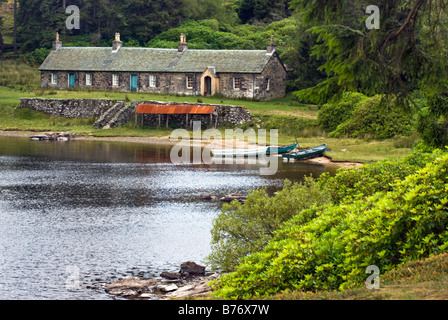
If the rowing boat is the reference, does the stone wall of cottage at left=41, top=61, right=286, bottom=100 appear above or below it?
above

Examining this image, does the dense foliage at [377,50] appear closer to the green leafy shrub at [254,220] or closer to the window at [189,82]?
the green leafy shrub at [254,220]

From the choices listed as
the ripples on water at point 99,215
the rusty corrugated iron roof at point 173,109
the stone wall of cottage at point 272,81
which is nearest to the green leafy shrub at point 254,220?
the ripples on water at point 99,215

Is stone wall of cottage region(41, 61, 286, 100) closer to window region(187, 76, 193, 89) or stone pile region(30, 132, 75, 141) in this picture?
window region(187, 76, 193, 89)

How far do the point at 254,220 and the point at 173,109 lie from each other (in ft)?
139

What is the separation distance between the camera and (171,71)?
66938mm

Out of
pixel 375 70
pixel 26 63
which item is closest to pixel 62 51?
pixel 26 63

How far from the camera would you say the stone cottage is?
213ft

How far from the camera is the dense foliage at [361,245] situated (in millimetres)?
10641

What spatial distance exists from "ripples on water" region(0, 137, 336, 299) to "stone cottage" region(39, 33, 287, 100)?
20000 millimetres

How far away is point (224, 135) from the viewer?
189 ft

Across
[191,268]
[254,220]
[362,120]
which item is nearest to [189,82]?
[362,120]

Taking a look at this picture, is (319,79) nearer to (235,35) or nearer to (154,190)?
(235,35)

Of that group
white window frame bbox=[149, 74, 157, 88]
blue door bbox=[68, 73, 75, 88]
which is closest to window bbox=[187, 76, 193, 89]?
white window frame bbox=[149, 74, 157, 88]

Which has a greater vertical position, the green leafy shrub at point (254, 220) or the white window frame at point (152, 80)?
the white window frame at point (152, 80)
